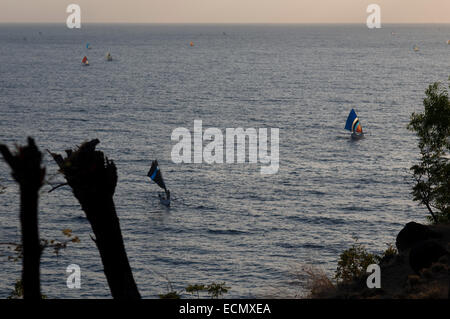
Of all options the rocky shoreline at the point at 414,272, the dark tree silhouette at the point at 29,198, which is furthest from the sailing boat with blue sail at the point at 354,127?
the dark tree silhouette at the point at 29,198

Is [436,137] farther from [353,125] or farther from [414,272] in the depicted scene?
[353,125]

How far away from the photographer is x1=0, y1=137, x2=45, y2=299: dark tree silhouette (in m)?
13.4

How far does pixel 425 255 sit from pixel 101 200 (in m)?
17.0

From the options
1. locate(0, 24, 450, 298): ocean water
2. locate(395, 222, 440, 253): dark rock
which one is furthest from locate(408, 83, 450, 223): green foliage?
locate(0, 24, 450, 298): ocean water

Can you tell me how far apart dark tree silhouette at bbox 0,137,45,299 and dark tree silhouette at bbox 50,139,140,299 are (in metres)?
1.99

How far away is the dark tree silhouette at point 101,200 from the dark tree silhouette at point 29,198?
199 cm

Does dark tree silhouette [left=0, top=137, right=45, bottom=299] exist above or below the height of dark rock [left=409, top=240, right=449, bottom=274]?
above

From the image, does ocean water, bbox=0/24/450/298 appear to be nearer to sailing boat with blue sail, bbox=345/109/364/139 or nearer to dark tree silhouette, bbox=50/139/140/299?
sailing boat with blue sail, bbox=345/109/364/139

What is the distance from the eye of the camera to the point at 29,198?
1384 cm

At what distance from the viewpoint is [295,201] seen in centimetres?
7850

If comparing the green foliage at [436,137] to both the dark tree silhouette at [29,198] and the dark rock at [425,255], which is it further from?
the dark tree silhouette at [29,198]

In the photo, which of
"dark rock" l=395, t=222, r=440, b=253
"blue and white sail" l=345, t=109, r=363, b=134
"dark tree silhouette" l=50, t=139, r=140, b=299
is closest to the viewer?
"dark tree silhouette" l=50, t=139, r=140, b=299

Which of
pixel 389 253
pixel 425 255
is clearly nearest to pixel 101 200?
pixel 425 255

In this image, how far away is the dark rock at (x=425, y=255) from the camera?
89.9 ft
